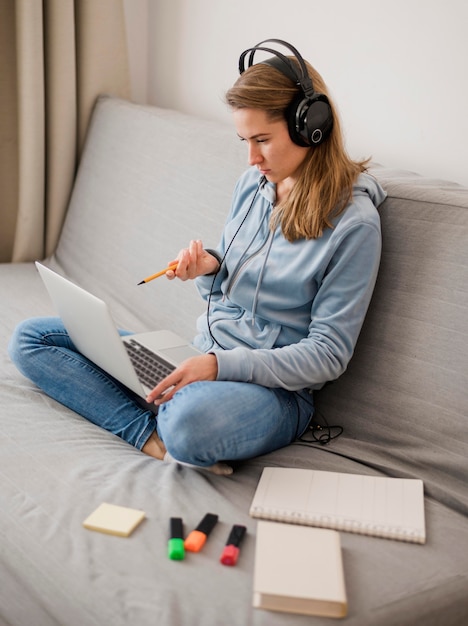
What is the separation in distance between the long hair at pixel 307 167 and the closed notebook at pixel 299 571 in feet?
1.77

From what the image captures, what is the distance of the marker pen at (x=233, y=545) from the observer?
42.2 inches

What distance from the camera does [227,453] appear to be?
1.32 m

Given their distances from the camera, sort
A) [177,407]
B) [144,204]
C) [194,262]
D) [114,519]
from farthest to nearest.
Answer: [144,204], [194,262], [177,407], [114,519]

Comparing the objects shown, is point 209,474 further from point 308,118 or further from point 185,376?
point 308,118

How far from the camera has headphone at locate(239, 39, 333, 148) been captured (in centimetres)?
136

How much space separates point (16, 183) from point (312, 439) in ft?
4.70

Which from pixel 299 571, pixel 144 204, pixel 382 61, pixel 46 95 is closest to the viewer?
pixel 299 571

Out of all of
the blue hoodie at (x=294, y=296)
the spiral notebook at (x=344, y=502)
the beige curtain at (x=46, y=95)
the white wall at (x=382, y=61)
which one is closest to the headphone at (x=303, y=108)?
the blue hoodie at (x=294, y=296)

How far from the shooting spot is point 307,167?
4.75ft

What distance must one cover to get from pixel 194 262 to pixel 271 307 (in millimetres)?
178

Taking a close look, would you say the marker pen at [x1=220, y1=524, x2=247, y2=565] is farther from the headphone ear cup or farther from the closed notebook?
the headphone ear cup

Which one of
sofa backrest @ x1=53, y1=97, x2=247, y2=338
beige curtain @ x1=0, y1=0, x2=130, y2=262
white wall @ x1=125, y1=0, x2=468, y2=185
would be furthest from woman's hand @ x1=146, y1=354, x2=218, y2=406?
beige curtain @ x1=0, y1=0, x2=130, y2=262

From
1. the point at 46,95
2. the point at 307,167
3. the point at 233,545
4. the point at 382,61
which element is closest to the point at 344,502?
the point at 233,545

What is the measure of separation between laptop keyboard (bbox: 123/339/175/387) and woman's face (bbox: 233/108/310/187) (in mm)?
396
